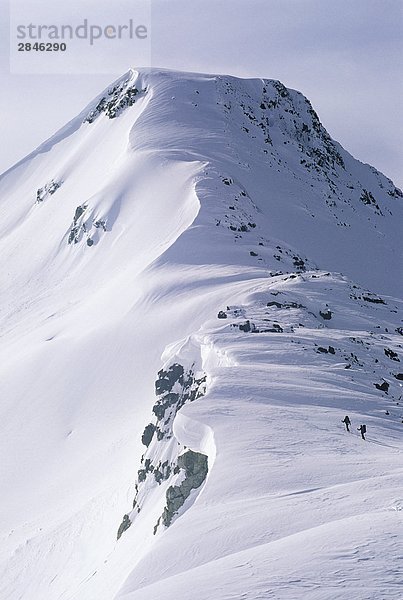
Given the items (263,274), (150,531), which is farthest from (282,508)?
(263,274)

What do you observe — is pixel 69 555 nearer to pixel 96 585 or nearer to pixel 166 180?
pixel 96 585

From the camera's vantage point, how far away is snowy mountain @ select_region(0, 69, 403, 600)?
1382 cm

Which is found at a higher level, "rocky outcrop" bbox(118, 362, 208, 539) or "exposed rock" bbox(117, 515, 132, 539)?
"rocky outcrop" bbox(118, 362, 208, 539)

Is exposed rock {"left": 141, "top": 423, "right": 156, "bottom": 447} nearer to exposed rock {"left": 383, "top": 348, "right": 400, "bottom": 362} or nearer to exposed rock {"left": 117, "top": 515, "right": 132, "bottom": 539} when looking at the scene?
exposed rock {"left": 117, "top": 515, "right": 132, "bottom": 539}

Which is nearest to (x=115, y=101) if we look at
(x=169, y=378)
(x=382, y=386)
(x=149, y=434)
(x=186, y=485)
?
(x=169, y=378)

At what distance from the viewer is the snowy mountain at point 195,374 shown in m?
13.8

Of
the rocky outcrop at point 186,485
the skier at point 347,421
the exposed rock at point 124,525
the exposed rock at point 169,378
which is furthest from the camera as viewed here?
the exposed rock at point 169,378

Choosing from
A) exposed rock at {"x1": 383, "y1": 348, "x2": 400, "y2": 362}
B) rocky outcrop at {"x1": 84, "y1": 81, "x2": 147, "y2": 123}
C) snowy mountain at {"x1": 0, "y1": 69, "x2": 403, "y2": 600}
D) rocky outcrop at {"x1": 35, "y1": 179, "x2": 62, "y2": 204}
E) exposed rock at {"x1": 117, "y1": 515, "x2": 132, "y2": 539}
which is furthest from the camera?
rocky outcrop at {"x1": 84, "y1": 81, "x2": 147, "y2": 123}

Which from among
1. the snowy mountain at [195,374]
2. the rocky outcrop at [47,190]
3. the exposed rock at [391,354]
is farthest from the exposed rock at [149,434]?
the rocky outcrop at [47,190]

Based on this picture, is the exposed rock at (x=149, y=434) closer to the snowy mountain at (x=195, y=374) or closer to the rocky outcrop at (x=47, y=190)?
the snowy mountain at (x=195, y=374)

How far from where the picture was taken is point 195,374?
998 inches

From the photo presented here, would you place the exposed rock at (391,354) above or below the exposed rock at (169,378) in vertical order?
above

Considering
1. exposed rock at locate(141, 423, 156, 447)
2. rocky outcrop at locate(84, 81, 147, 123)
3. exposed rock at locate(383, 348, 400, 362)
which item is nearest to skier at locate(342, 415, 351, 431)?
exposed rock at locate(141, 423, 156, 447)

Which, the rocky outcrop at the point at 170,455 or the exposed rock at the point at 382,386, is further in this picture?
the exposed rock at the point at 382,386
